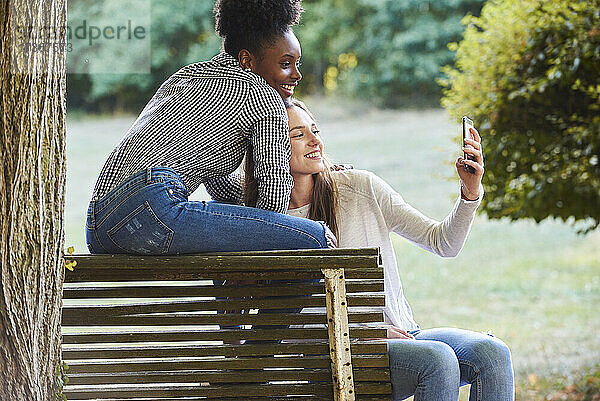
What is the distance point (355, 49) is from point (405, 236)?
681cm

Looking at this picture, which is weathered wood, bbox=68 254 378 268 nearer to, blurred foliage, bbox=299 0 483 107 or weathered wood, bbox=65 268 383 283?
weathered wood, bbox=65 268 383 283

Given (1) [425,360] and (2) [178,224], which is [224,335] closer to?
(2) [178,224]

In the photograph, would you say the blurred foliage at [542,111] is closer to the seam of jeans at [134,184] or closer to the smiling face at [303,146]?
the smiling face at [303,146]

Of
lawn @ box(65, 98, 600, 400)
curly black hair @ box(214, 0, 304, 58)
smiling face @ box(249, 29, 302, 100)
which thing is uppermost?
curly black hair @ box(214, 0, 304, 58)

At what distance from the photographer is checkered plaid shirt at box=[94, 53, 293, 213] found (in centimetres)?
203

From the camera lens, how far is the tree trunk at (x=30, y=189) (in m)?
1.79

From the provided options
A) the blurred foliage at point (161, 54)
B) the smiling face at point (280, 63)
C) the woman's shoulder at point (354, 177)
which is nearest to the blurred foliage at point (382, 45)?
the blurred foliage at point (161, 54)

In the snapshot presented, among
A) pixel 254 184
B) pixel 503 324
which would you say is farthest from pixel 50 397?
pixel 503 324

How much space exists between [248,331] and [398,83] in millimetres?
7244

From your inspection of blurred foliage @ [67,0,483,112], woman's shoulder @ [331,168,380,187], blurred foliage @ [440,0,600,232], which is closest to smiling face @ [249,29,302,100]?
woman's shoulder @ [331,168,380,187]

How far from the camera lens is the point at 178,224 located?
1938 millimetres

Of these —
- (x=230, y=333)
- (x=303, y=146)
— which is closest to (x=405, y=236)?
(x=303, y=146)

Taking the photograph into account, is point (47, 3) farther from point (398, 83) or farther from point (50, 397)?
point (398, 83)

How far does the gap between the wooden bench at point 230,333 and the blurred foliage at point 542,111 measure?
196cm
